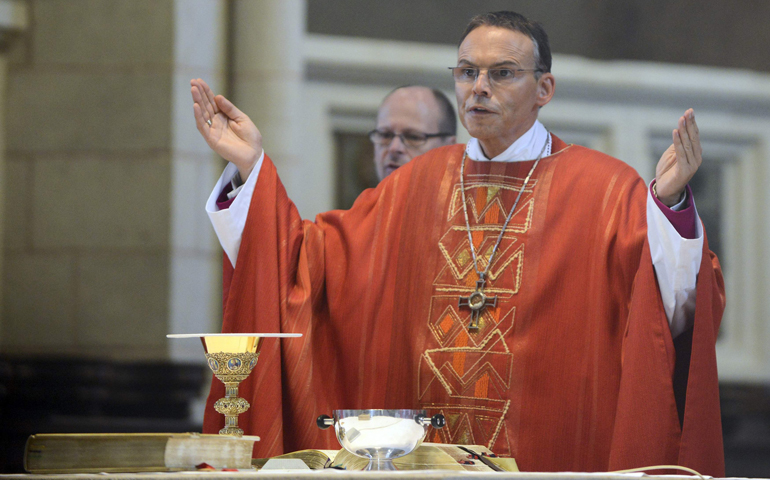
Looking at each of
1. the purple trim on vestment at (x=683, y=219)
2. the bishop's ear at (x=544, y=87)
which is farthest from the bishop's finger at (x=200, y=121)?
the purple trim on vestment at (x=683, y=219)

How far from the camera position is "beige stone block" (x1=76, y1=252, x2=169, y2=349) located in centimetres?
519

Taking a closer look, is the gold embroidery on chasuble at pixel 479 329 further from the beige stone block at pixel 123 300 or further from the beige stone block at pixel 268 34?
the beige stone block at pixel 268 34

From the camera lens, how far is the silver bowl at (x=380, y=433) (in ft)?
6.67

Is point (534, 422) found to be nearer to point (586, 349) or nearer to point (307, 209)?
point (586, 349)

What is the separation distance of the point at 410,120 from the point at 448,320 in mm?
1428

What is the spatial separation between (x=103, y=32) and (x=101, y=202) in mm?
884

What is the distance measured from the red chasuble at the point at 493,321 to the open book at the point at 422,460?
593mm

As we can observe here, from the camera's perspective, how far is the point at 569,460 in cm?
288

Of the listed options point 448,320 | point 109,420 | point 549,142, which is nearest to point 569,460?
point 448,320

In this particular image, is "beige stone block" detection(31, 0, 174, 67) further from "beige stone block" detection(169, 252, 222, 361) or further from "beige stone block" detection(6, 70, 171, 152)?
"beige stone block" detection(169, 252, 222, 361)

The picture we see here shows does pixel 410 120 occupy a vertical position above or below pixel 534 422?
above

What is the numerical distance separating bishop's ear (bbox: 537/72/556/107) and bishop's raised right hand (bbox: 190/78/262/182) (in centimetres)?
85

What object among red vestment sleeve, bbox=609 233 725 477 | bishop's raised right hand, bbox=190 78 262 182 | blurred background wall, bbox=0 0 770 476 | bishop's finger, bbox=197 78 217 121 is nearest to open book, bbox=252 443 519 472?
red vestment sleeve, bbox=609 233 725 477

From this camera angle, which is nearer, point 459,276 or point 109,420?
point 459,276
